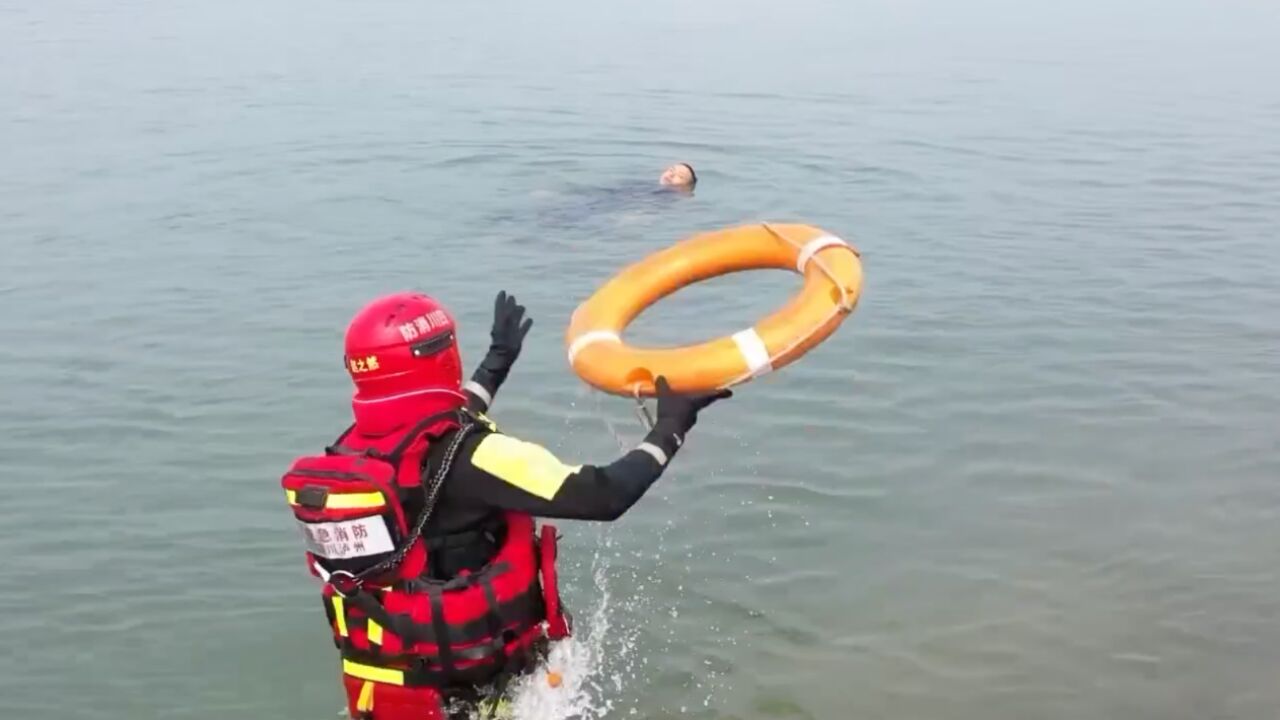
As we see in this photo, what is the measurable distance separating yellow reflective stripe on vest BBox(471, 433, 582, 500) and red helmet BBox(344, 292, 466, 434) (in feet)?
0.77

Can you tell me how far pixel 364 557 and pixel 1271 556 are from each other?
5352 mm

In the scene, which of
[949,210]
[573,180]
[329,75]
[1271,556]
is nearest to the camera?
[1271,556]

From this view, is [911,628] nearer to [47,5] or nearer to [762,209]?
[762,209]

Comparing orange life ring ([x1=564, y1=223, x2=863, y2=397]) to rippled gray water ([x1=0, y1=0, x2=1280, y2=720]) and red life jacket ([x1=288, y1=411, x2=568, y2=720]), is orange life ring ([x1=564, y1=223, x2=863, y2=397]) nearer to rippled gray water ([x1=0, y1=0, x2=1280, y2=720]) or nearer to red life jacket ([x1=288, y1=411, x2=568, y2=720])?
red life jacket ([x1=288, y1=411, x2=568, y2=720])

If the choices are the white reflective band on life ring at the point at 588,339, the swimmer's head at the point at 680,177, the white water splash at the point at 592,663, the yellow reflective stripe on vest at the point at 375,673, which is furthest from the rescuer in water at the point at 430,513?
the swimmer's head at the point at 680,177

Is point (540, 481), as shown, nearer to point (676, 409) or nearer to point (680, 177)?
point (676, 409)

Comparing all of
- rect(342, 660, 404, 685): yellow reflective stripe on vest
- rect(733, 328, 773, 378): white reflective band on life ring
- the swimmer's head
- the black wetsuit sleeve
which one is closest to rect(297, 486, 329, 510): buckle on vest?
the black wetsuit sleeve

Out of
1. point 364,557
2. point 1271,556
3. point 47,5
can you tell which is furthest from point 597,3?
point 364,557

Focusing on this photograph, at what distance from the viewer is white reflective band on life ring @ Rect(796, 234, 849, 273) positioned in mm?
5000

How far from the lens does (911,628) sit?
6.64 metres

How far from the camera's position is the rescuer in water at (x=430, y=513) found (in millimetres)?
3875

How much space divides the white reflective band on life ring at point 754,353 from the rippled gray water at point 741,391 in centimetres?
216

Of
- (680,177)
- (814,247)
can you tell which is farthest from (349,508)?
(680,177)

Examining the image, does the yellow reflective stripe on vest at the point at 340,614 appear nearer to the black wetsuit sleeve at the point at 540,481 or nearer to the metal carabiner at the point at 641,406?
the black wetsuit sleeve at the point at 540,481
